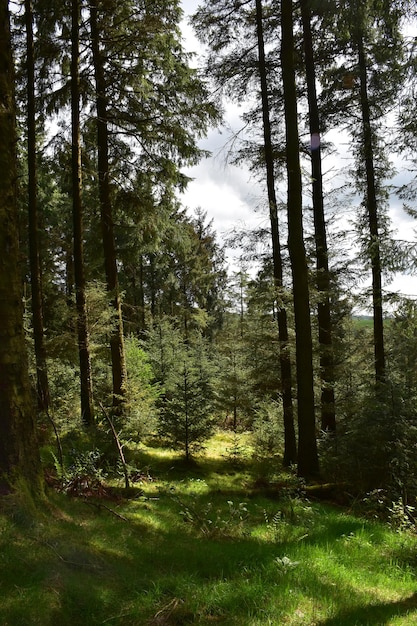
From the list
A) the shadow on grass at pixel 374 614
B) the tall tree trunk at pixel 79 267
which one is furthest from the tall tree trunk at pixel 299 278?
the tall tree trunk at pixel 79 267

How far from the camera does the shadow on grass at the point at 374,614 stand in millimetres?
3143

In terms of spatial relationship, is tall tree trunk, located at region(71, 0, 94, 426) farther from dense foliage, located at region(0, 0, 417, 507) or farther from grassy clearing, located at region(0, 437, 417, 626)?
grassy clearing, located at region(0, 437, 417, 626)

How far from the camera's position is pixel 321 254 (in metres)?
11.9

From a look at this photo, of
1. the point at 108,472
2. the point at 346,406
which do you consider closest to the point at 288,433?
the point at 346,406

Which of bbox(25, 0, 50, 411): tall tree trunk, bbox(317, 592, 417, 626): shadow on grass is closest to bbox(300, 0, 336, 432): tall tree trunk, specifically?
bbox(25, 0, 50, 411): tall tree trunk

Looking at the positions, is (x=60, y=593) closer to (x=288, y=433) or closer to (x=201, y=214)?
(x=288, y=433)

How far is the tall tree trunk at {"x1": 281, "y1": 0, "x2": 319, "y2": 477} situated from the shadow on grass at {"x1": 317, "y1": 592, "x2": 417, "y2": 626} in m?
4.52

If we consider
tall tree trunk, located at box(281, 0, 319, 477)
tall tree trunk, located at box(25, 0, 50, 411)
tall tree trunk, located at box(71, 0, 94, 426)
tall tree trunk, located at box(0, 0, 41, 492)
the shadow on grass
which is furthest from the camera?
tall tree trunk, located at box(25, 0, 50, 411)

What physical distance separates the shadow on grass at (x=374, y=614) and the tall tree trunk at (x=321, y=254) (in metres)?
7.34

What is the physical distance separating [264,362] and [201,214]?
76.9ft

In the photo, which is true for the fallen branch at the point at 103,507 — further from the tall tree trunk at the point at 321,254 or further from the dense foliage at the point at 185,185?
the tall tree trunk at the point at 321,254

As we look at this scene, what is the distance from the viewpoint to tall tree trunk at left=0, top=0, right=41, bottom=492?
404 centimetres

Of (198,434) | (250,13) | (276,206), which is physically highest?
(250,13)

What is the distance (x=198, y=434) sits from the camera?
10672mm
